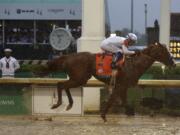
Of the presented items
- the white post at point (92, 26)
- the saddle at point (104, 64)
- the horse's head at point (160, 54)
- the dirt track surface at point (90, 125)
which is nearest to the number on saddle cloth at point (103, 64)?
the saddle at point (104, 64)

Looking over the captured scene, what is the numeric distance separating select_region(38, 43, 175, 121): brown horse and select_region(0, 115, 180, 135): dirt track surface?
555 millimetres

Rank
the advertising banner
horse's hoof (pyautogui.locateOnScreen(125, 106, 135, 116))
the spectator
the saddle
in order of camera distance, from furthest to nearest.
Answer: the advertising banner, the spectator, horse's hoof (pyautogui.locateOnScreen(125, 106, 135, 116)), the saddle

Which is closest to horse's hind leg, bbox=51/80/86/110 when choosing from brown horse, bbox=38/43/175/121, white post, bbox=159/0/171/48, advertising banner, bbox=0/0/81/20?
brown horse, bbox=38/43/175/121

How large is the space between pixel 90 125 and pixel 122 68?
147 cm

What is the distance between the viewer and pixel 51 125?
1425 cm

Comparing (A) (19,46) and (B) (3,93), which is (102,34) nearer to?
(B) (3,93)

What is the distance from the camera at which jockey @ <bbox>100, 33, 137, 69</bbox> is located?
14.3 m

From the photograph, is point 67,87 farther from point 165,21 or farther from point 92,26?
point 165,21

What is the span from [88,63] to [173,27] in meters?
18.8

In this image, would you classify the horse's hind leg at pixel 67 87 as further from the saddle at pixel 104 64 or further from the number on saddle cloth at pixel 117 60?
the number on saddle cloth at pixel 117 60

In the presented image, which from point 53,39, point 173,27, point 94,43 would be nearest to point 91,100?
point 94,43

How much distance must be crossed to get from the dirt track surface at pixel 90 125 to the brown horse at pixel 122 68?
56cm

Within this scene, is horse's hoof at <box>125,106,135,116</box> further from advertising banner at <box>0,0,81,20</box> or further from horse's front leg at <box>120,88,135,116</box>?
advertising banner at <box>0,0,81,20</box>

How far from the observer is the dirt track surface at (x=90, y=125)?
12922 mm
